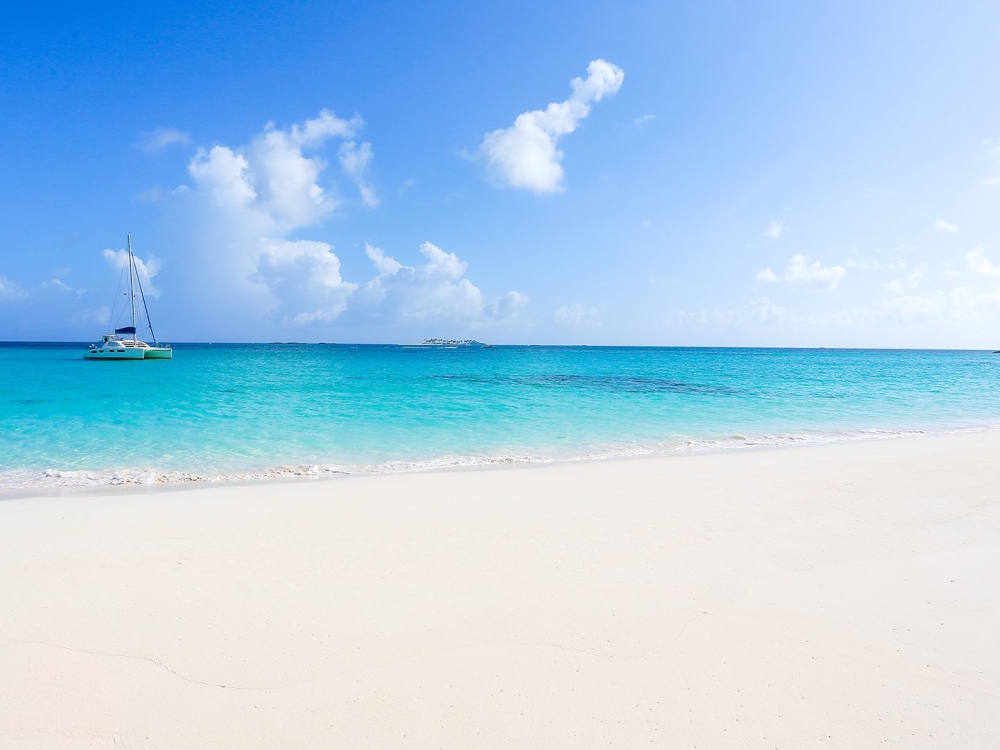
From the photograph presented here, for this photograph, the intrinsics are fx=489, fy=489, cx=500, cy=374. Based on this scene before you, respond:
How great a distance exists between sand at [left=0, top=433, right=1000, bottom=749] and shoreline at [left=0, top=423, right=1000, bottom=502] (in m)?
2.32

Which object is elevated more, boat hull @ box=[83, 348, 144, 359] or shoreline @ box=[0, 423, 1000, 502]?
boat hull @ box=[83, 348, 144, 359]

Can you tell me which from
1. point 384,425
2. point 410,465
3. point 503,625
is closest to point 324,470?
point 410,465

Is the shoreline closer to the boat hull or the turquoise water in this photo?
the turquoise water

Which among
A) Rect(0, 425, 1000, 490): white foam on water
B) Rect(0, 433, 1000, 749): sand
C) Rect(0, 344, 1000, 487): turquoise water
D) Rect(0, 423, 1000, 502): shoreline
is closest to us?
Rect(0, 433, 1000, 749): sand

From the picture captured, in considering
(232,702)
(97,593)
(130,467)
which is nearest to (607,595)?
(232,702)

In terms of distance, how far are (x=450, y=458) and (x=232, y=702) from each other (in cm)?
965

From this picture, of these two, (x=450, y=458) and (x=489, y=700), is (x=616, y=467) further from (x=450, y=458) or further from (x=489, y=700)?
(x=489, y=700)

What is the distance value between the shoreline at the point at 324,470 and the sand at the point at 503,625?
2.32 metres

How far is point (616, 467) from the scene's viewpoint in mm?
11695

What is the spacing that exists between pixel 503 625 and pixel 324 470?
8564 millimetres

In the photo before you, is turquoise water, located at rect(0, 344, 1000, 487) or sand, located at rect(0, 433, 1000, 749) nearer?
sand, located at rect(0, 433, 1000, 749)

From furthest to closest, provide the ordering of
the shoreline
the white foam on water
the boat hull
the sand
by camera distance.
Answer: the boat hull < the white foam on water < the shoreline < the sand

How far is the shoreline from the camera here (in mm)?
10359

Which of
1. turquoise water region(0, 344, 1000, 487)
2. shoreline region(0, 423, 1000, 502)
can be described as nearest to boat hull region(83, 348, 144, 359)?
turquoise water region(0, 344, 1000, 487)
